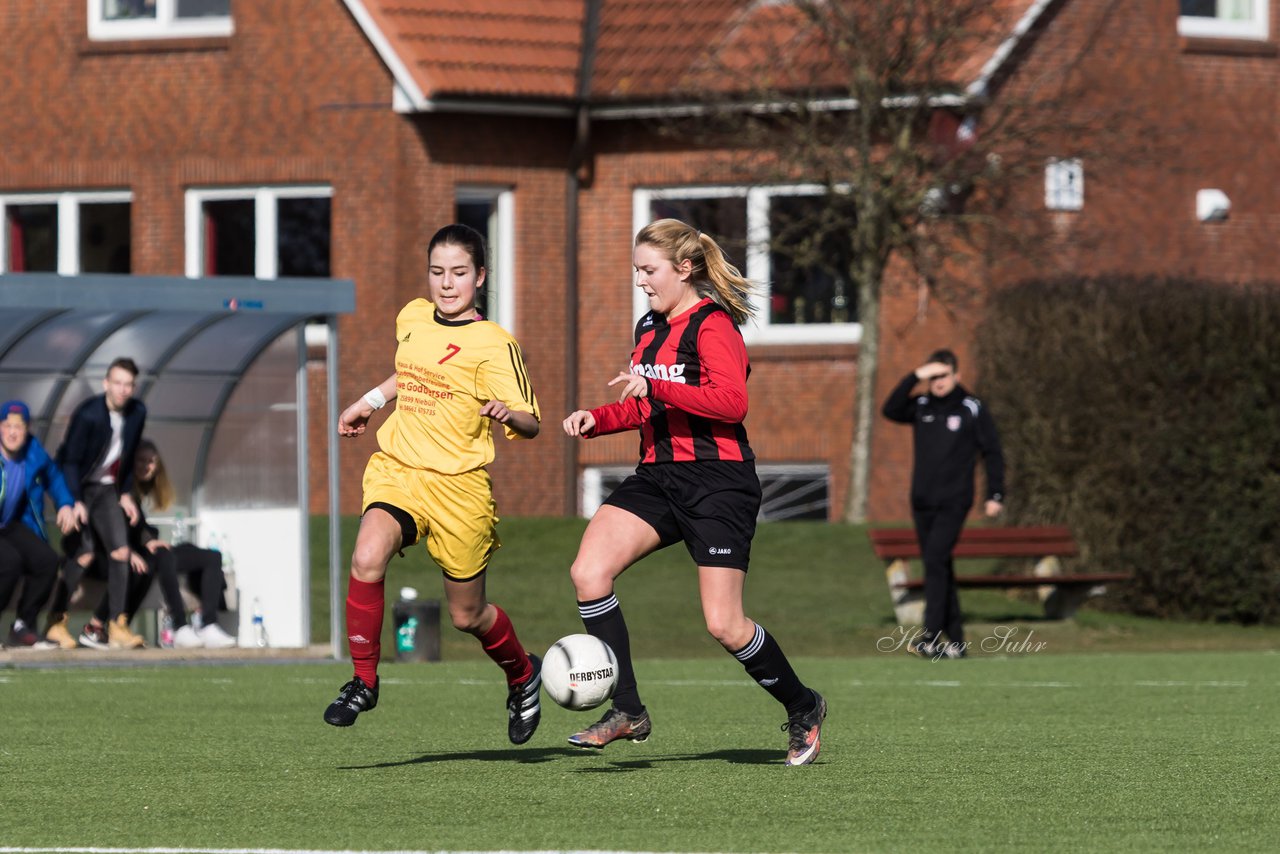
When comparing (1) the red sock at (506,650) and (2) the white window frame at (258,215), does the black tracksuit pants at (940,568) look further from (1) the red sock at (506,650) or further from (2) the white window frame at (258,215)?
(2) the white window frame at (258,215)

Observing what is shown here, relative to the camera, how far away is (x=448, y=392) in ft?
Result: 26.9

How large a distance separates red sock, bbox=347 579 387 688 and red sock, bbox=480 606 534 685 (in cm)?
48

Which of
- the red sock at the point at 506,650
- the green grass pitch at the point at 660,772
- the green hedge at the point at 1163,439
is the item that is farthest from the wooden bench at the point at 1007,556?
the red sock at the point at 506,650

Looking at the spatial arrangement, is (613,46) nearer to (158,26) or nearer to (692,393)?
(158,26)

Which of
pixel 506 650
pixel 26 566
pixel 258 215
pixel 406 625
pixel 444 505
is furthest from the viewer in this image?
pixel 258 215

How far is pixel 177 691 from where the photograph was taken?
41.0 ft

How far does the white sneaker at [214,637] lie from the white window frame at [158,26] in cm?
1079

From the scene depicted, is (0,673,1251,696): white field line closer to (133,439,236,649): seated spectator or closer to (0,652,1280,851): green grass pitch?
(0,652,1280,851): green grass pitch

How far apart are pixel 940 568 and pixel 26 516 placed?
21.4 feet

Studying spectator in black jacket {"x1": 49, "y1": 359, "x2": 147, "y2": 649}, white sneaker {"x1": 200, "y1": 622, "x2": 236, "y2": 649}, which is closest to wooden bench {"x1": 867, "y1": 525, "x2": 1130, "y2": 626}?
white sneaker {"x1": 200, "y1": 622, "x2": 236, "y2": 649}

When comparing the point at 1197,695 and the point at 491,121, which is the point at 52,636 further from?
the point at 491,121

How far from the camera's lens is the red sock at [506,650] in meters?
8.51

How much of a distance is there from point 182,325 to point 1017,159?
1009 centimetres

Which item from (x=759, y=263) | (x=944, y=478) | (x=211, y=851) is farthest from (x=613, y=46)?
(x=211, y=851)
